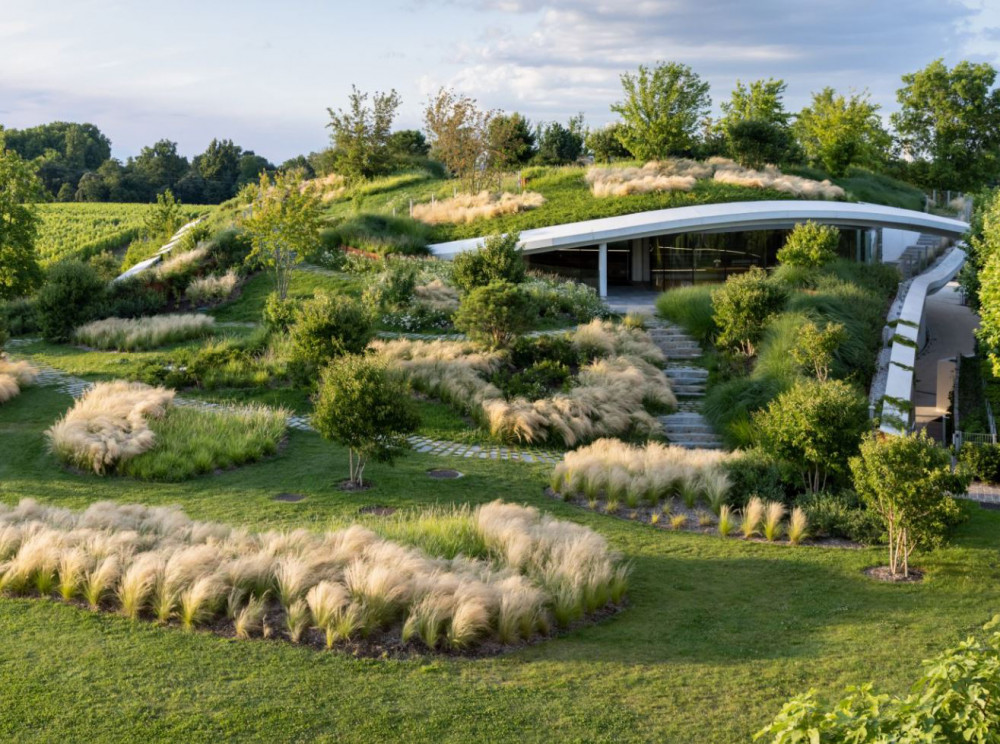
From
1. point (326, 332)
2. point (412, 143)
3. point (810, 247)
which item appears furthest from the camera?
point (412, 143)

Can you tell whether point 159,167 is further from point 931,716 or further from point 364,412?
point 931,716

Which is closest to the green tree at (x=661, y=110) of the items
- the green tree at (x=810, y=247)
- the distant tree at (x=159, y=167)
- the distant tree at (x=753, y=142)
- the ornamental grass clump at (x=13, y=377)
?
the distant tree at (x=753, y=142)

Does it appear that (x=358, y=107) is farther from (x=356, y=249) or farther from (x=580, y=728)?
(x=580, y=728)

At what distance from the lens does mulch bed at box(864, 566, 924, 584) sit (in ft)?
30.0

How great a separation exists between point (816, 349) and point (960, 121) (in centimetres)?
4372

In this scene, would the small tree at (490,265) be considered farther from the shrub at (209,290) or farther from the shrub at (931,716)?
the shrub at (931,716)

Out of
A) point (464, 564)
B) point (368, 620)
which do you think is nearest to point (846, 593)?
point (464, 564)

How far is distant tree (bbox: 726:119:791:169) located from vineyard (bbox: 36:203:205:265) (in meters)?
25.6

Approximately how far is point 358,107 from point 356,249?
14032 mm

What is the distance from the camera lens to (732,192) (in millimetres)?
30922

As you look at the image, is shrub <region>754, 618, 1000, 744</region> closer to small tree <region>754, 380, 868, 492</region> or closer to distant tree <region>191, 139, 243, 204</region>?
small tree <region>754, 380, 868, 492</region>

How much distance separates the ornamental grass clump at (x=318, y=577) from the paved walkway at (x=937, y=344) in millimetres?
14659

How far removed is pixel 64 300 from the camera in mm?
21328

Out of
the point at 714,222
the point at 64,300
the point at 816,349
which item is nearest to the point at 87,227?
the point at 64,300
